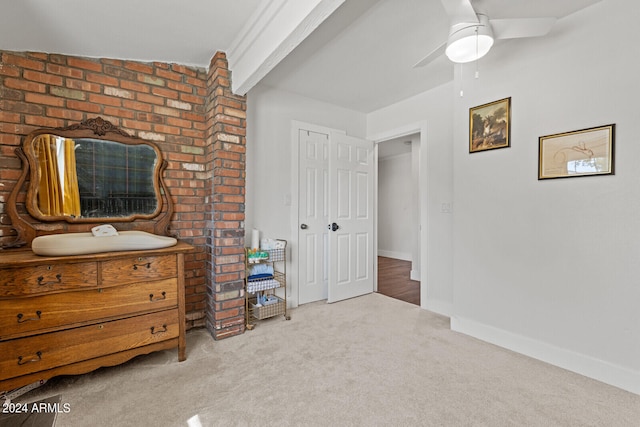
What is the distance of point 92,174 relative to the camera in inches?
87.9

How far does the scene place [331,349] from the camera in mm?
→ 2338

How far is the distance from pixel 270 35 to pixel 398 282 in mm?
3898

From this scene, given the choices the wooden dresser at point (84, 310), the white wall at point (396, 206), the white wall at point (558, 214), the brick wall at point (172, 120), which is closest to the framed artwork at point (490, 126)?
the white wall at point (558, 214)

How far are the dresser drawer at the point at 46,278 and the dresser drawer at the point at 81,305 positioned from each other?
48mm

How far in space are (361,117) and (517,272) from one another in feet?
8.97

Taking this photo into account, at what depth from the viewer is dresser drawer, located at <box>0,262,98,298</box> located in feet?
5.31

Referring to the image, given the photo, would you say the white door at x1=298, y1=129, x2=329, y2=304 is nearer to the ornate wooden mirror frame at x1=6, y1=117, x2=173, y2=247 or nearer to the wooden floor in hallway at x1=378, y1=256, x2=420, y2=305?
the wooden floor in hallway at x1=378, y1=256, x2=420, y2=305

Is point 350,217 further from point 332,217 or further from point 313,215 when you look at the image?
point 313,215

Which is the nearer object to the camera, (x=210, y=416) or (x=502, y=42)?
(x=210, y=416)

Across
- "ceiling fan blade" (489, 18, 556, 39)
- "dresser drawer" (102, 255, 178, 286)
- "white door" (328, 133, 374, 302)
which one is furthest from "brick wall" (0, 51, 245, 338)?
"ceiling fan blade" (489, 18, 556, 39)

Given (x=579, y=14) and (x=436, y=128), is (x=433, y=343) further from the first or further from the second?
(x=579, y=14)

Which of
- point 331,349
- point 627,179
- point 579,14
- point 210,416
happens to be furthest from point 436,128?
point 210,416

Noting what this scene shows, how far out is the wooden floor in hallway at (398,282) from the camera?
389 cm

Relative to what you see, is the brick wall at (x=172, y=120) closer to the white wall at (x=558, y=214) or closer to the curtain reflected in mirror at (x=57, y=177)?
the curtain reflected in mirror at (x=57, y=177)
